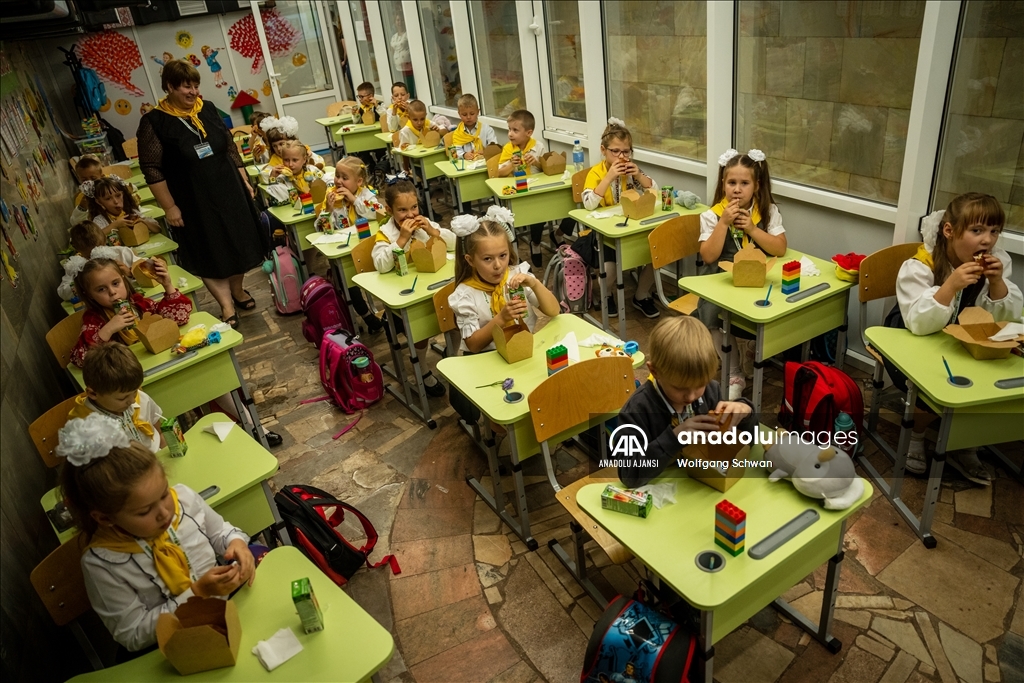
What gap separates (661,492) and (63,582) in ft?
5.88

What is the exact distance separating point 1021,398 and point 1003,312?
617mm

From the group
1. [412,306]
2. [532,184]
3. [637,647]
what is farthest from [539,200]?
[637,647]

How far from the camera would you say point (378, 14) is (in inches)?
374

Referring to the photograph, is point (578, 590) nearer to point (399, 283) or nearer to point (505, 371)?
point (505, 371)

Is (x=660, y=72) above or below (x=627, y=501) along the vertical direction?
above

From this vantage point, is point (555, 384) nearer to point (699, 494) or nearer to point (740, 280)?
point (699, 494)

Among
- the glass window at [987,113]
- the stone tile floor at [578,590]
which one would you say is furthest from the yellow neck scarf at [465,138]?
the glass window at [987,113]

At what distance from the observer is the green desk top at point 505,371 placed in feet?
8.64

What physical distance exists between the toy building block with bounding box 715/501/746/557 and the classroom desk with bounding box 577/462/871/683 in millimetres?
27

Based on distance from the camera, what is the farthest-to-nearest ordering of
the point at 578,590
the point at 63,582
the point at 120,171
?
the point at 120,171
the point at 578,590
the point at 63,582

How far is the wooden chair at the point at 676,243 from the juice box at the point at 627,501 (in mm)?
1902

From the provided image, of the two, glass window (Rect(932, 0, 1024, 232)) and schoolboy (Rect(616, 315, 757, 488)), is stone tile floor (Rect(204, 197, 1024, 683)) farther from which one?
glass window (Rect(932, 0, 1024, 232))

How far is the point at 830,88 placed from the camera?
4027mm

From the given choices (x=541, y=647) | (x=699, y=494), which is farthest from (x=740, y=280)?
(x=541, y=647)
